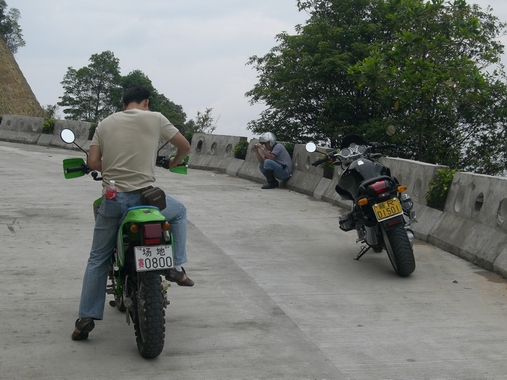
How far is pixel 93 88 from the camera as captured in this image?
50.4m

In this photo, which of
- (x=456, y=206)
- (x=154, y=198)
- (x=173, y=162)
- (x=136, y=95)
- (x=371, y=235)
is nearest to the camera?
(x=154, y=198)

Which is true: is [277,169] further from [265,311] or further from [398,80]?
[265,311]

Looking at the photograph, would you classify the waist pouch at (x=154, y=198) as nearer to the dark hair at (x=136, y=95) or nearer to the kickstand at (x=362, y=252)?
the dark hair at (x=136, y=95)

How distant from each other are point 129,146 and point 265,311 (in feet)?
6.09

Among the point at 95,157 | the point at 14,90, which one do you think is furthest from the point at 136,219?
the point at 14,90

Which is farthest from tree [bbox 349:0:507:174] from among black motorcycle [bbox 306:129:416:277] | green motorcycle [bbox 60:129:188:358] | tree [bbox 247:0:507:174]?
green motorcycle [bbox 60:129:188:358]

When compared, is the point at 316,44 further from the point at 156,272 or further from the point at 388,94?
the point at 156,272

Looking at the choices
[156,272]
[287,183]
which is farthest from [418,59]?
[156,272]

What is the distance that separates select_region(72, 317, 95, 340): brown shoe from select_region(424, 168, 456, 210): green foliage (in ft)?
17.6

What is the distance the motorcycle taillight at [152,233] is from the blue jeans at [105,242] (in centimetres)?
40

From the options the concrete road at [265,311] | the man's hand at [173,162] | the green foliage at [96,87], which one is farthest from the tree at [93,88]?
the man's hand at [173,162]

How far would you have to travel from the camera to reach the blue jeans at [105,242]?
221 inches

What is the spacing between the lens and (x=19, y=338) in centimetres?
567

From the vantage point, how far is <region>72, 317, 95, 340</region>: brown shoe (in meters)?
5.61
